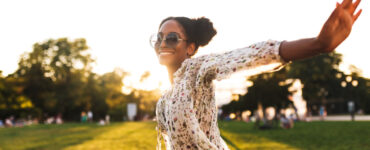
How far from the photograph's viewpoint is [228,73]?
6.23 feet

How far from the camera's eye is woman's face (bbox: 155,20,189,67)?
101 inches

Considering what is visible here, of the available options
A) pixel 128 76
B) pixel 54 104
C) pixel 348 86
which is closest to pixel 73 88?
pixel 54 104

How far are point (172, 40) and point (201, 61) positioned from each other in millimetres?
483

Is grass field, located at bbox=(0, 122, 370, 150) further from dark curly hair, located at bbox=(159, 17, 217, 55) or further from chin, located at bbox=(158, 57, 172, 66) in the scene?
chin, located at bbox=(158, 57, 172, 66)

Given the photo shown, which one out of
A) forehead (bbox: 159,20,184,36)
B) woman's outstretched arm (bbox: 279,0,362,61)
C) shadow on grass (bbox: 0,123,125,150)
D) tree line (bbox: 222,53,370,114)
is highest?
tree line (bbox: 222,53,370,114)

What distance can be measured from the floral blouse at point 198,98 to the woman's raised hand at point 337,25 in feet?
1.06

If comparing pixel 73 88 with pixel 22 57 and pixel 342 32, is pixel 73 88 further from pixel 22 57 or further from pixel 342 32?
pixel 342 32

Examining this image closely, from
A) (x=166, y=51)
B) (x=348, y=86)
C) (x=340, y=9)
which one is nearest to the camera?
(x=340, y=9)

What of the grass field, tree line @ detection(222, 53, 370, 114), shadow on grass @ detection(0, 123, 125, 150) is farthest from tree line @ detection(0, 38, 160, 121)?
the grass field

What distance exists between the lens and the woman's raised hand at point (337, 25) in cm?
154

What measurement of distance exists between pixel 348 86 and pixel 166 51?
2927 inches

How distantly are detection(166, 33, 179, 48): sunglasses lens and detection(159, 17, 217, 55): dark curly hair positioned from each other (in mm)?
100

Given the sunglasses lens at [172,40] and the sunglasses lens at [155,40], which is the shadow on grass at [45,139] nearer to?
the sunglasses lens at [155,40]

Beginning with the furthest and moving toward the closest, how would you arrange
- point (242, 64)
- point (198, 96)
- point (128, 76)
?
point (128, 76) → point (198, 96) → point (242, 64)
